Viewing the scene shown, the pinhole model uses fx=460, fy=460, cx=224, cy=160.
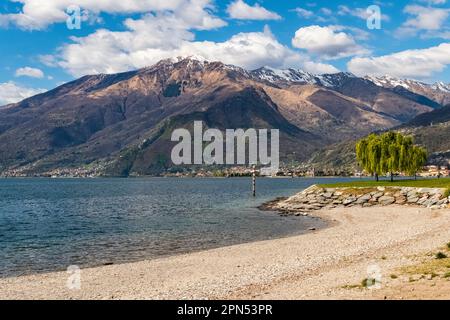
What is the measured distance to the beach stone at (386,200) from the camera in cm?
8499

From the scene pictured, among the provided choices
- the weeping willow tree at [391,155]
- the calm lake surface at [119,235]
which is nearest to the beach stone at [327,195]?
the calm lake surface at [119,235]

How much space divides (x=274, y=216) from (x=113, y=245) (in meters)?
36.8

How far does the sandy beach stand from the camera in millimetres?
23531

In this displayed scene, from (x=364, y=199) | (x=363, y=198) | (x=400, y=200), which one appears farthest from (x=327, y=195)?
(x=400, y=200)

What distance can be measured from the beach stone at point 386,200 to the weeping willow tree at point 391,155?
18.7 m

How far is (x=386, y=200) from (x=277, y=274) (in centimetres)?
6210

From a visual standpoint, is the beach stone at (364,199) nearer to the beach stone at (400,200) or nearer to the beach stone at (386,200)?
the beach stone at (386,200)

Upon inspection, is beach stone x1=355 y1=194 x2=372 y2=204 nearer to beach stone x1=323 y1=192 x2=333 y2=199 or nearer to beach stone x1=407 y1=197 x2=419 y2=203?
beach stone x1=407 y1=197 x2=419 y2=203

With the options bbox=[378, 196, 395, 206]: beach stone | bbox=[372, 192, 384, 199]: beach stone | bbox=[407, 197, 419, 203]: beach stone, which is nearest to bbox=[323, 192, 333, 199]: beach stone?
bbox=[372, 192, 384, 199]: beach stone

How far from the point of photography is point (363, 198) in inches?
3467
